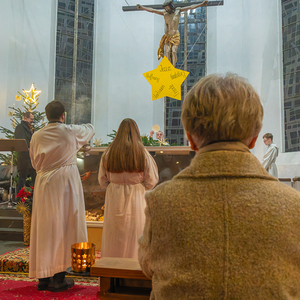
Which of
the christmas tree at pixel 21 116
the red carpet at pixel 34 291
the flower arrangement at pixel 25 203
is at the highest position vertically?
the christmas tree at pixel 21 116

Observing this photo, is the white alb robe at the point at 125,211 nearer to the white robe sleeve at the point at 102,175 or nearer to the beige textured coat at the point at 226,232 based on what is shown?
the white robe sleeve at the point at 102,175

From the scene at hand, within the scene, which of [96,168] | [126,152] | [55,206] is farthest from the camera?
[96,168]

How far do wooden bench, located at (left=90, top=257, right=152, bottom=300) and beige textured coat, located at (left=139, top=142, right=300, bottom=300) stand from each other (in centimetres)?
46

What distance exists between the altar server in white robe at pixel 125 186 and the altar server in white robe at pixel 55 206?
295mm

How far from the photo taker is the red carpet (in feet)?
9.24

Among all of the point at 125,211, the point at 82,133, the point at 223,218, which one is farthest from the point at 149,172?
the point at 223,218

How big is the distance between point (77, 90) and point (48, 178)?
894 cm

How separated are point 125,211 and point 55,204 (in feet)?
2.13

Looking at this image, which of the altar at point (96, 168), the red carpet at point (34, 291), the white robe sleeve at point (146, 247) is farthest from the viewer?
the altar at point (96, 168)

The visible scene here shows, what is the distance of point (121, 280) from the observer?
1559mm

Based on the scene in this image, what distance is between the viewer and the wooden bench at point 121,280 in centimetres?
141

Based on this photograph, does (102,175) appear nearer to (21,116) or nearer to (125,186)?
(125,186)

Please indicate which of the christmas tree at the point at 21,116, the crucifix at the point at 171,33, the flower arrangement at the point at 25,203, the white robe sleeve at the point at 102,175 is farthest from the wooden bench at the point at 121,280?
the christmas tree at the point at 21,116

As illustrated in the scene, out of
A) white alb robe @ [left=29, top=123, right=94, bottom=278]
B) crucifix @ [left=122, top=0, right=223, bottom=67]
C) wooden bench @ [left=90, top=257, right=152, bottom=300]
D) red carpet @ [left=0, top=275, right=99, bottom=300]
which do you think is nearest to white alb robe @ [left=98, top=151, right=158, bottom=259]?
white alb robe @ [left=29, top=123, right=94, bottom=278]
